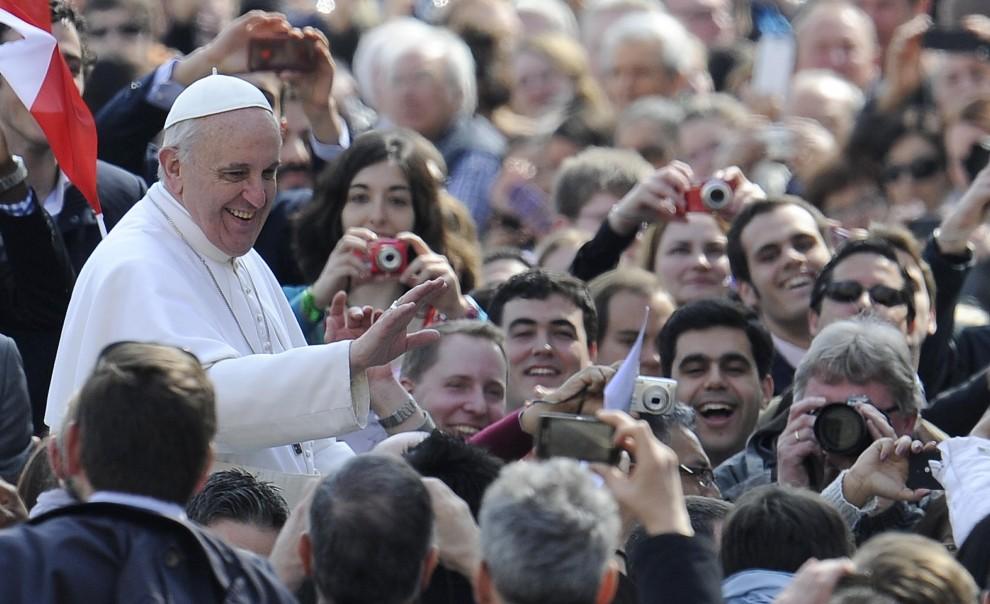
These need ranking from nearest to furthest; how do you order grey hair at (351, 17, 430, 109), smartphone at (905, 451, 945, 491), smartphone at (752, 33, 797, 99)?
1. smartphone at (905, 451, 945, 491)
2. grey hair at (351, 17, 430, 109)
3. smartphone at (752, 33, 797, 99)

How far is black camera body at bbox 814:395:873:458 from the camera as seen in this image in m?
6.88

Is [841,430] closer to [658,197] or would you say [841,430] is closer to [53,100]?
[658,197]

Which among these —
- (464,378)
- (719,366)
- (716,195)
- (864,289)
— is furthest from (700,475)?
(716,195)

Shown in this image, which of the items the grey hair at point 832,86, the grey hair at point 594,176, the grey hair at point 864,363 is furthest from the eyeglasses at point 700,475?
the grey hair at point 832,86

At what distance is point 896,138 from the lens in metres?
11.5

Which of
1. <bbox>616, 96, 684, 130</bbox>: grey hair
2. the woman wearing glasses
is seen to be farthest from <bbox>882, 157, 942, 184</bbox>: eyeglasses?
<bbox>616, 96, 684, 130</bbox>: grey hair

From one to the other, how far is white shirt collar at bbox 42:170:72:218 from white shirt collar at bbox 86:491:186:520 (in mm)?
3560

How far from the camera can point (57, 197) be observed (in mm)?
7988

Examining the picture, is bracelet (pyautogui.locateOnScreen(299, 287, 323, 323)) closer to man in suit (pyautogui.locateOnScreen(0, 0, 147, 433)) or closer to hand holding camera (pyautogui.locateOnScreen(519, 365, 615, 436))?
man in suit (pyautogui.locateOnScreen(0, 0, 147, 433))

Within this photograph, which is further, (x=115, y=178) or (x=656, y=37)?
(x=656, y=37)

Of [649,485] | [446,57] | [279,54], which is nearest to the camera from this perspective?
[649,485]

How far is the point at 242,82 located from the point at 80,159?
1032 millimetres

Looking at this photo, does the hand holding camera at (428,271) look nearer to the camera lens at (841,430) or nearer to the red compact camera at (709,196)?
the red compact camera at (709,196)

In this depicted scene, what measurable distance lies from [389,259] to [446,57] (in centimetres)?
356
